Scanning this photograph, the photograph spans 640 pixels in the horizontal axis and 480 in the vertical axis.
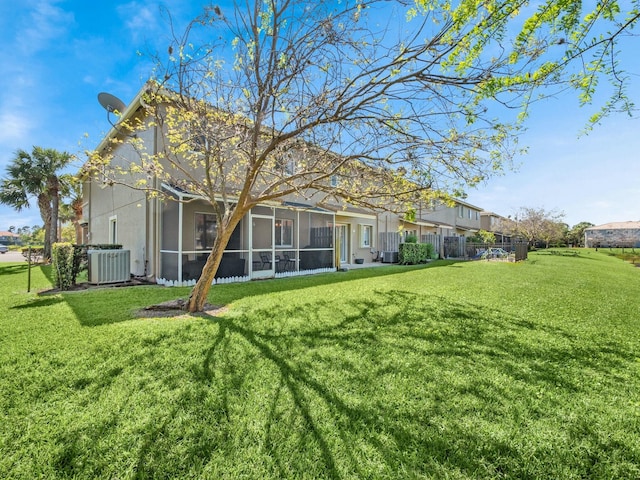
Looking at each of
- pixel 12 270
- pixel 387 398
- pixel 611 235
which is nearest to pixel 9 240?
pixel 12 270

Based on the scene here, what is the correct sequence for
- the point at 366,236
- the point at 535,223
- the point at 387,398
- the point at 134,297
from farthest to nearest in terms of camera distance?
the point at 535,223 → the point at 366,236 → the point at 134,297 → the point at 387,398

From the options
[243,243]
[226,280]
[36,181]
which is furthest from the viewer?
[36,181]

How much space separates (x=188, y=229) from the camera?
39.3 ft

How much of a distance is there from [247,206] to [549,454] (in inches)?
255

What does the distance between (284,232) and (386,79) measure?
10662 mm

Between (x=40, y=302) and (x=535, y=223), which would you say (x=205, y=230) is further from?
(x=535, y=223)

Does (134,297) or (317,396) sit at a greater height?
(134,297)

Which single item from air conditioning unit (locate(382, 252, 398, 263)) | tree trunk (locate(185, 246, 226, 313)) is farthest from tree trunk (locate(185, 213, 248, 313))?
air conditioning unit (locate(382, 252, 398, 263))

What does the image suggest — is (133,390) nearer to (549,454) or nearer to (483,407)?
(483,407)

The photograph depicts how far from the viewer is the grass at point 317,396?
2506 mm

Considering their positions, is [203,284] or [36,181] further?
[36,181]

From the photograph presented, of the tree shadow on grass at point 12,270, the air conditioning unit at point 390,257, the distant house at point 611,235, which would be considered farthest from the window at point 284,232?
the distant house at point 611,235

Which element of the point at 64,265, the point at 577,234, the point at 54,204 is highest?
the point at 54,204

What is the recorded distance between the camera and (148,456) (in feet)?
8.36
